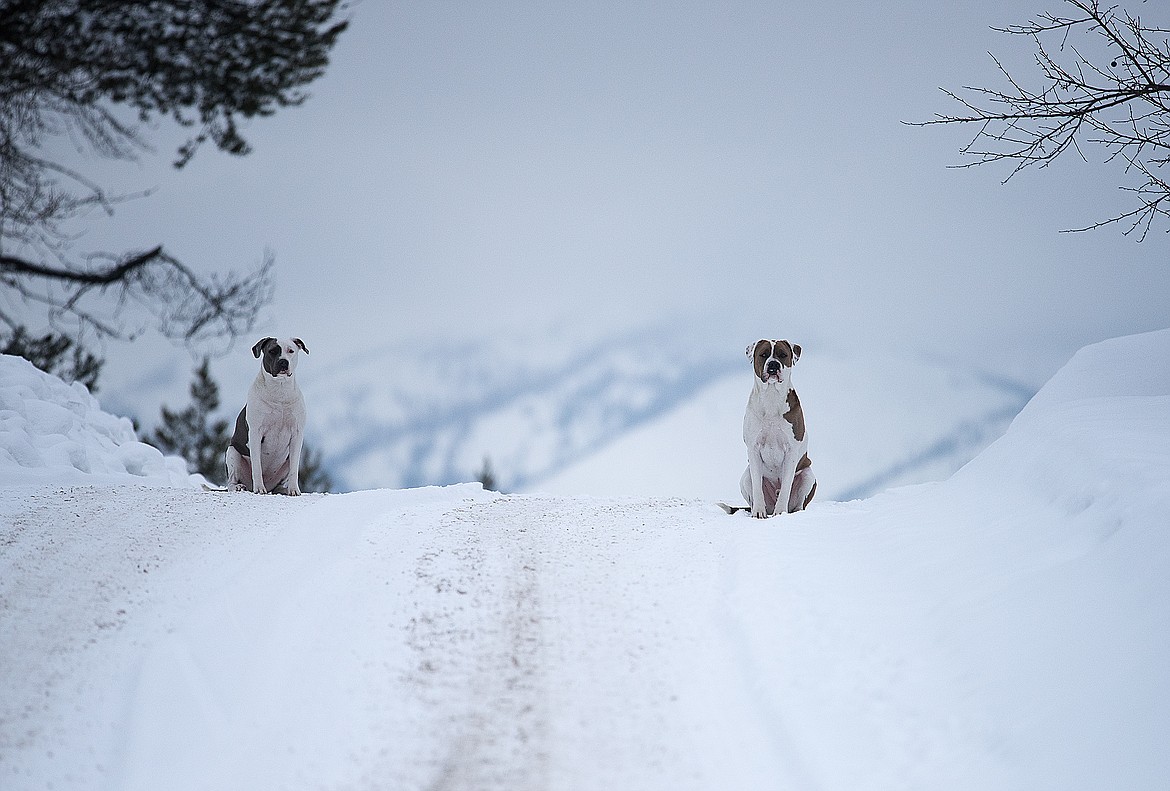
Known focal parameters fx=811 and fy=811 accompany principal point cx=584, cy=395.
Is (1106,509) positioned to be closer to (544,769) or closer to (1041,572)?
(1041,572)

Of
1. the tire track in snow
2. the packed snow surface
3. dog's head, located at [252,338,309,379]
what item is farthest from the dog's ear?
the tire track in snow

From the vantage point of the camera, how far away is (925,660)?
4656mm

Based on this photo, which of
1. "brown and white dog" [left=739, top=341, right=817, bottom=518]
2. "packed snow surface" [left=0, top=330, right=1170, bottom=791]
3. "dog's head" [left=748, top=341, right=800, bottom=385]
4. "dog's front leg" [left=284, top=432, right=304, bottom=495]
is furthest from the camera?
"dog's front leg" [left=284, top=432, right=304, bottom=495]

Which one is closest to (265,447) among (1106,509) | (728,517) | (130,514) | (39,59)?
(130,514)

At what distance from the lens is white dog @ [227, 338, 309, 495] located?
8.88 metres

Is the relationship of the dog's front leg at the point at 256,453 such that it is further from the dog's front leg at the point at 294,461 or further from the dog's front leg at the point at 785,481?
the dog's front leg at the point at 785,481

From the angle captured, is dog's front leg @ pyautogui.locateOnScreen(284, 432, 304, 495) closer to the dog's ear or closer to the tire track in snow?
the dog's ear

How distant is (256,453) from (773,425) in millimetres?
5612

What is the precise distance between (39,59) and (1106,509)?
40.1 feet

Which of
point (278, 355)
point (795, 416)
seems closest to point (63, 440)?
point (278, 355)

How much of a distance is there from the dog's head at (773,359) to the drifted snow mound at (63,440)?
7949 mm

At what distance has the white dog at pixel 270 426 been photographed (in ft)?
29.1

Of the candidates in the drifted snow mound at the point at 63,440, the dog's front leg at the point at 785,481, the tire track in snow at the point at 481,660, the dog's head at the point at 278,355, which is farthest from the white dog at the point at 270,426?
the dog's front leg at the point at 785,481

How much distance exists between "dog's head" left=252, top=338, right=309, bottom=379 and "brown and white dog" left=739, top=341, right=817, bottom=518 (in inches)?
194
